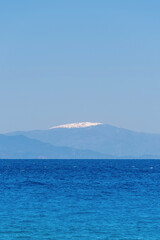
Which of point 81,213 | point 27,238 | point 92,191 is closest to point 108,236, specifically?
point 27,238

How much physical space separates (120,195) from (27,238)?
26333mm

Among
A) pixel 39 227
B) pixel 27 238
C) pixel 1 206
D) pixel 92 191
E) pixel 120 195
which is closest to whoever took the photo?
pixel 27 238

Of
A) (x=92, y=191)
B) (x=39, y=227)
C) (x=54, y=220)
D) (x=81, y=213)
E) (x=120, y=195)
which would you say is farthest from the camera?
(x=92, y=191)

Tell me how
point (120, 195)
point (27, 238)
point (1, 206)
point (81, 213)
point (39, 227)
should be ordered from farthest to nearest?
point (120, 195), point (1, 206), point (81, 213), point (39, 227), point (27, 238)

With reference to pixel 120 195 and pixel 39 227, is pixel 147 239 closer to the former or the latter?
pixel 39 227

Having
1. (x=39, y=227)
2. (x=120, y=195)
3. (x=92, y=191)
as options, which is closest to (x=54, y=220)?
(x=39, y=227)

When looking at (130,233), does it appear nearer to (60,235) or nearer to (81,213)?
(60,235)

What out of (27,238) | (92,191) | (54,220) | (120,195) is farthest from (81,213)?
(92,191)

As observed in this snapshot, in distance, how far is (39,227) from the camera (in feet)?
124

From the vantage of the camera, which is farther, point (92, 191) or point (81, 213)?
point (92, 191)

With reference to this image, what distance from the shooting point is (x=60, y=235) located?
116 feet

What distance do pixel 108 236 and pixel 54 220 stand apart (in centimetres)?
661

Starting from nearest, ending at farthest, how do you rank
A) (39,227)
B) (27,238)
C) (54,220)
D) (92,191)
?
(27,238) < (39,227) < (54,220) < (92,191)

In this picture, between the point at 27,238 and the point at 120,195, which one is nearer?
the point at 27,238
